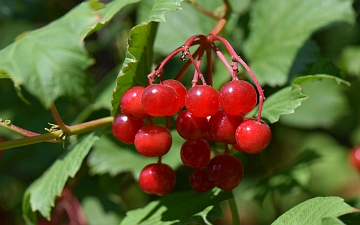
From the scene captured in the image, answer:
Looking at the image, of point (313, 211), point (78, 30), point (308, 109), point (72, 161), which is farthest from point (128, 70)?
point (308, 109)

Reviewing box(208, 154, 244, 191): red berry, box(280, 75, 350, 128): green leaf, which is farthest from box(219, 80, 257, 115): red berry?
box(280, 75, 350, 128): green leaf

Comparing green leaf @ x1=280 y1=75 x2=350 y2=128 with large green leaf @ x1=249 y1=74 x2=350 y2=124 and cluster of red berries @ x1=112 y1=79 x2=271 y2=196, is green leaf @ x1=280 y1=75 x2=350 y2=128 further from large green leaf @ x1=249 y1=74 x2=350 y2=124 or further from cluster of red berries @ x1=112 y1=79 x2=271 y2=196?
cluster of red berries @ x1=112 y1=79 x2=271 y2=196

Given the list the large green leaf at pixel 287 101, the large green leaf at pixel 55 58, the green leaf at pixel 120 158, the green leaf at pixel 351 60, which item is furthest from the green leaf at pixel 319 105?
the large green leaf at pixel 55 58

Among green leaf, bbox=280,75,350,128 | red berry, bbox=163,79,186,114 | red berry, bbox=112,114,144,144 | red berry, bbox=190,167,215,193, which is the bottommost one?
green leaf, bbox=280,75,350,128

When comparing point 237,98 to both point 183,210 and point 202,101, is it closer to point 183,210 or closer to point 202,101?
point 202,101

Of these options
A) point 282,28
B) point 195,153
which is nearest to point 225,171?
point 195,153

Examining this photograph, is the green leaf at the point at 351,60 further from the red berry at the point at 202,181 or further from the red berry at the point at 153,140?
the red berry at the point at 153,140
